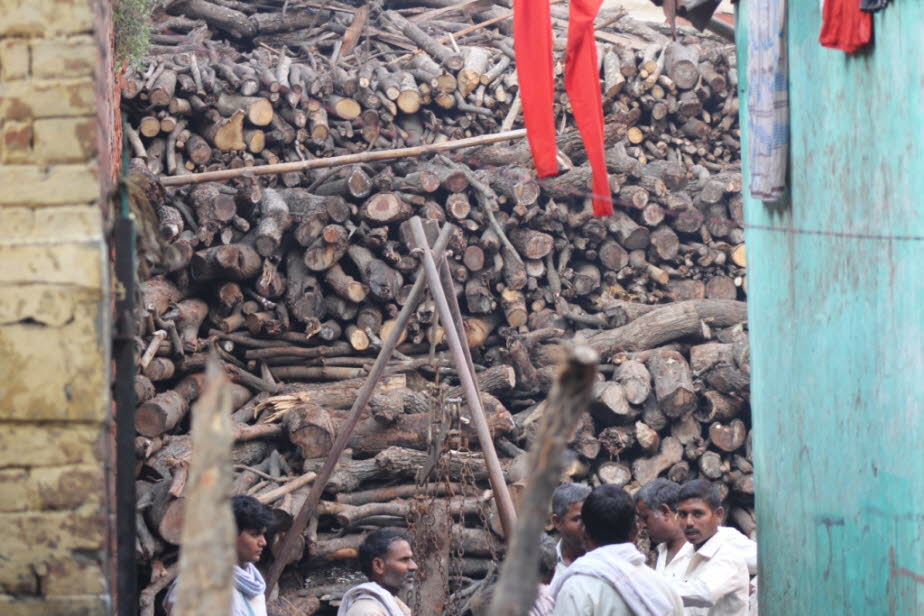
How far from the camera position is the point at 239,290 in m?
8.11

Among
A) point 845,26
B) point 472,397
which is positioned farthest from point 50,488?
point 472,397

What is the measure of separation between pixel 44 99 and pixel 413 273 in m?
6.00

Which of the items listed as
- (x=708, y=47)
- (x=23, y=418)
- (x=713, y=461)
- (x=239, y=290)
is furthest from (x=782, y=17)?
(x=708, y=47)

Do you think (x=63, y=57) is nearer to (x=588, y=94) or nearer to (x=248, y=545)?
(x=248, y=545)

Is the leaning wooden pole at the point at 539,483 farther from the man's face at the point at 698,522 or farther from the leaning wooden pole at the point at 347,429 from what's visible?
the leaning wooden pole at the point at 347,429

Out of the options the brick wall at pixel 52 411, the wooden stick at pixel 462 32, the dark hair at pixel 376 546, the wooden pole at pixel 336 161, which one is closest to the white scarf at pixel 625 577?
the dark hair at pixel 376 546

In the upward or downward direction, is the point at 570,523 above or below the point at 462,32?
below

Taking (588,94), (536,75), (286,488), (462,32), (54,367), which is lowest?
(286,488)

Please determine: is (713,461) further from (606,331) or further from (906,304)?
(906,304)

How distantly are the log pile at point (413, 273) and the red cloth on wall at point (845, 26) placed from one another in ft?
9.95

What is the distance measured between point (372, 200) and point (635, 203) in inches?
90.0

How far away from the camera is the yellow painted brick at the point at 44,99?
2.70 m

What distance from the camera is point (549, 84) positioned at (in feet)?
20.2

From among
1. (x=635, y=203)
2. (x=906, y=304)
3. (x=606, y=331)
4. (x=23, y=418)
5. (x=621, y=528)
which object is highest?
(x=23, y=418)
